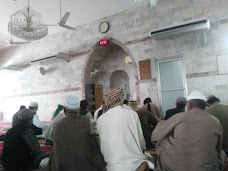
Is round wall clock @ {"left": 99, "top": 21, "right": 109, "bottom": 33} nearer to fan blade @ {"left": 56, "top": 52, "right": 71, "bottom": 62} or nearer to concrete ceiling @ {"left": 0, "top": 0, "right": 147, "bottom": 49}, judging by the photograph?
concrete ceiling @ {"left": 0, "top": 0, "right": 147, "bottom": 49}

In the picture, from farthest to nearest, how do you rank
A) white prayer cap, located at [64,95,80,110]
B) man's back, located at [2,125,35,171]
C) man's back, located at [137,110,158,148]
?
1. man's back, located at [137,110,158,148]
2. man's back, located at [2,125,35,171]
3. white prayer cap, located at [64,95,80,110]

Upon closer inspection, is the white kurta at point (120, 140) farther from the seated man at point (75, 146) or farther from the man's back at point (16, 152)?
the man's back at point (16, 152)

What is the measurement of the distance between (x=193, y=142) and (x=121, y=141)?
0.66m

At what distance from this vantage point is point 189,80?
5.79 m

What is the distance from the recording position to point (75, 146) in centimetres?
225

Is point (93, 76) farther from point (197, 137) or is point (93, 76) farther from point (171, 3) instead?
point (197, 137)

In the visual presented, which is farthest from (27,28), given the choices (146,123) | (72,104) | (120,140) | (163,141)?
(163,141)

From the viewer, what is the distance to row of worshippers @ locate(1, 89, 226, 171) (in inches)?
79.5

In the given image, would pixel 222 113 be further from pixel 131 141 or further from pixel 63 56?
pixel 63 56

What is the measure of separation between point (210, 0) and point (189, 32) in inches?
41.0

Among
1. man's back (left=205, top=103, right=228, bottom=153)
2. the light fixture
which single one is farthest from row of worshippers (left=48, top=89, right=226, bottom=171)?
the light fixture

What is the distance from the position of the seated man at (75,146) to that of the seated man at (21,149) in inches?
23.6

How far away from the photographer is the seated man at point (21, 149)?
109 inches

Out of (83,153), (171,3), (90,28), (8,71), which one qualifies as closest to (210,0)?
(171,3)
